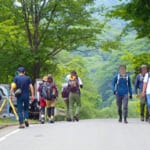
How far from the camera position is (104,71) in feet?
383

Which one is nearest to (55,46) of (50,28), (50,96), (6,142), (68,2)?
(50,28)

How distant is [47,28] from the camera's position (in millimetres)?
24625

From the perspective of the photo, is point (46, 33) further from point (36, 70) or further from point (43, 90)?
point (43, 90)

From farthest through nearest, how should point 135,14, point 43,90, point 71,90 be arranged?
point 135,14 → point 71,90 → point 43,90

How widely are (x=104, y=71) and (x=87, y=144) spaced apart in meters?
109

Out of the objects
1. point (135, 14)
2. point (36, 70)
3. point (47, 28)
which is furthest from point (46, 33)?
point (135, 14)

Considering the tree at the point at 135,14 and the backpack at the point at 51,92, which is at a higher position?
the tree at the point at 135,14

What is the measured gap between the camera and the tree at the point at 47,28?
75.4 ft

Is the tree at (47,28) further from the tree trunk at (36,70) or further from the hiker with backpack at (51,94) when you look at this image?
the hiker with backpack at (51,94)

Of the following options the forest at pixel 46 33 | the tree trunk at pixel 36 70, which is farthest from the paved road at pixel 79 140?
the tree trunk at pixel 36 70

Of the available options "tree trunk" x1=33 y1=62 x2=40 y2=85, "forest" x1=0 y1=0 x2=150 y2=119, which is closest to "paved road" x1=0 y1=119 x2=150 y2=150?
"forest" x1=0 y1=0 x2=150 y2=119

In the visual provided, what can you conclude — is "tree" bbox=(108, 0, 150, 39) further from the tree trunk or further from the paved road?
the tree trunk

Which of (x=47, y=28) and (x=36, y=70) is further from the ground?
(x=47, y=28)

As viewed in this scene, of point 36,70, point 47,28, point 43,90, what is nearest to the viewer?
point 43,90
